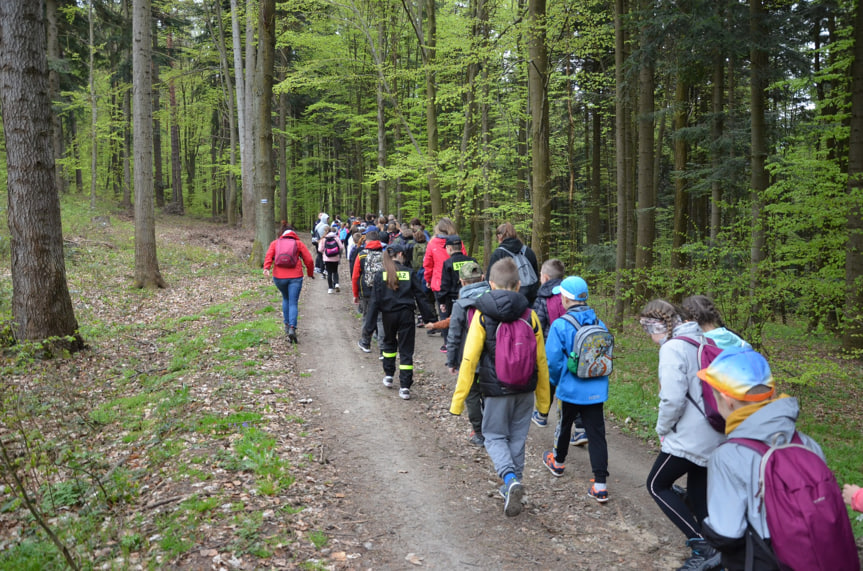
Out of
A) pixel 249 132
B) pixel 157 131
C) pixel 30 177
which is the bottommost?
pixel 30 177

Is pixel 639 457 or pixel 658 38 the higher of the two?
pixel 658 38

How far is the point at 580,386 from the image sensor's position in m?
4.97

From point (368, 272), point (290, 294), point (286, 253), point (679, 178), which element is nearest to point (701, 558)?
point (368, 272)

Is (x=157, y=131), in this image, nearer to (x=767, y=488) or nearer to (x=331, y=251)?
(x=331, y=251)

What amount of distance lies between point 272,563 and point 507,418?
7.37 feet

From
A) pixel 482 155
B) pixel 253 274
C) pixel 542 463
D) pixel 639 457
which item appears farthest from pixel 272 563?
pixel 253 274

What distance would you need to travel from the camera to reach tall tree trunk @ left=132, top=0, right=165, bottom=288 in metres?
13.2

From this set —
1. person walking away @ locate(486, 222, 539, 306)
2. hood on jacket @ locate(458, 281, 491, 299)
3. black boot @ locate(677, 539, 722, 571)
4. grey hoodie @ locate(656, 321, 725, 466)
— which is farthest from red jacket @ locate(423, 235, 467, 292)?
black boot @ locate(677, 539, 722, 571)

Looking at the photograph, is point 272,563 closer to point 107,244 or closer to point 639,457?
point 639,457

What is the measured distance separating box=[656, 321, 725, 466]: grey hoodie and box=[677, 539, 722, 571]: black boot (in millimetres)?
674

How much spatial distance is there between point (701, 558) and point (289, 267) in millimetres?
8279

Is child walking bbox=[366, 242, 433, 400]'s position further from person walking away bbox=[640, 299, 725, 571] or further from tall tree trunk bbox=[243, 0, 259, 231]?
tall tree trunk bbox=[243, 0, 259, 231]

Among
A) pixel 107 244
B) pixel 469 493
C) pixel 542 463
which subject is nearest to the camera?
pixel 469 493

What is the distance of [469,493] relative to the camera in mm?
5148
